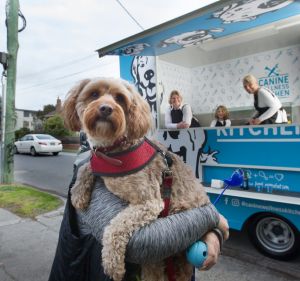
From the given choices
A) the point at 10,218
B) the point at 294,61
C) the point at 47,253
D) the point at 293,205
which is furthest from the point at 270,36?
the point at 10,218

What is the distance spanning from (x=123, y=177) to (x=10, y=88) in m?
8.65

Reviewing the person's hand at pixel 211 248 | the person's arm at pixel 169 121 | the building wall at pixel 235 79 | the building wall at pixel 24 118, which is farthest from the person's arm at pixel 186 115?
the building wall at pixel 24 118

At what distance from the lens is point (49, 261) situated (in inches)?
165

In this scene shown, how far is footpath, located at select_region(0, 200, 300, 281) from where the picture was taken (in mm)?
3730

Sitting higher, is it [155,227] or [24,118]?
[24,118]

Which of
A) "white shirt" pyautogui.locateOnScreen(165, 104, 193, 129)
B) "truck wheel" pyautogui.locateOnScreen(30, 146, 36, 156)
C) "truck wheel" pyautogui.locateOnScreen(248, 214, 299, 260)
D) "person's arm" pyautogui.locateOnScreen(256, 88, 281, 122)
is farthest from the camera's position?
"truck wheel" pyautogui.locateOnScreen(30, 146, 36, 156)

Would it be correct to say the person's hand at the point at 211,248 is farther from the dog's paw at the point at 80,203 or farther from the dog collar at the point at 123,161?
the dog's paw at the point at 80,203

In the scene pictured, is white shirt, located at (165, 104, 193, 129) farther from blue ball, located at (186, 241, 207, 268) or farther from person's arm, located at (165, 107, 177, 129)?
blue ball, located at (186, 241, 207, 268)

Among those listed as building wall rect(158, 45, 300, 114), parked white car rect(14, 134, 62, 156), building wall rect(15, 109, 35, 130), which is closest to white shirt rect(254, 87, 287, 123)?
building wall rect(158, 45, 300, 114)

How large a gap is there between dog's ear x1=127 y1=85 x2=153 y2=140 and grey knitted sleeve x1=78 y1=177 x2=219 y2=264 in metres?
0.25

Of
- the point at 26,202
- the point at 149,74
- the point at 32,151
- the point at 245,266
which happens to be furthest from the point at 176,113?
the point at 32,151

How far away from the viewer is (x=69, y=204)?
4.91 feet

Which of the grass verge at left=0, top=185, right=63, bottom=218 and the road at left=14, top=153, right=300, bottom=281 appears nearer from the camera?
the road at left=14, top=153, right=300, bottom=281

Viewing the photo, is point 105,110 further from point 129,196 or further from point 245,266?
point 245,266
